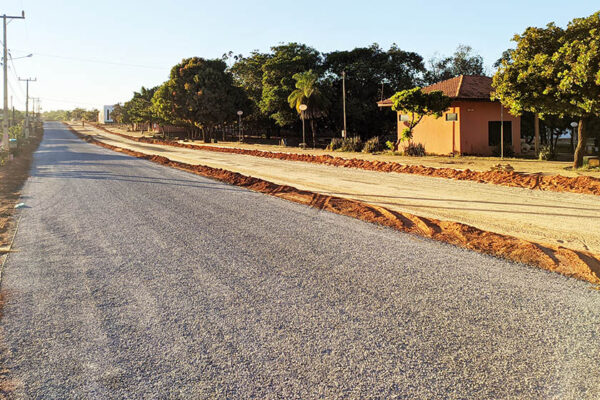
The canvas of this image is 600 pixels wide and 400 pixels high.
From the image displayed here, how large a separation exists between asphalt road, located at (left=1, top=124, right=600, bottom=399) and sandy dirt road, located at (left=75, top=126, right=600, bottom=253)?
1.99 meters

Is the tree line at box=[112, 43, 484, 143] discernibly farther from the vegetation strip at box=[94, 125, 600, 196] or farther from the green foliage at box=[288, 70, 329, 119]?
the vegetation strip at box=[94, 125, 600, 196]

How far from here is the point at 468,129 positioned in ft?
84.7

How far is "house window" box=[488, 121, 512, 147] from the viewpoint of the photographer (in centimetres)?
2647

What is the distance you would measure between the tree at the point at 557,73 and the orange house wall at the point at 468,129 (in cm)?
853

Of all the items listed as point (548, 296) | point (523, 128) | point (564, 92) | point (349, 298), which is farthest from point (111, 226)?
point (523, 128)

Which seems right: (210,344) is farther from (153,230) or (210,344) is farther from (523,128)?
(523,128)

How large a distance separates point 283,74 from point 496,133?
26.4 metres

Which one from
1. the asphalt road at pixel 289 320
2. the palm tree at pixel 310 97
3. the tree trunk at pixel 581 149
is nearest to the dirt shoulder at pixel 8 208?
the asphalt road at pixel 289 320

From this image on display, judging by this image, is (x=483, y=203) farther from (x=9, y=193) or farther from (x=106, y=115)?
(x=106, y=115)

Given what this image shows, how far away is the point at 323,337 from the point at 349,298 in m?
0.99

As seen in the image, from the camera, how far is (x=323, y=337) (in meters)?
4.27

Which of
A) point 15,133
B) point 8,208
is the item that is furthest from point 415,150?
point 15,133

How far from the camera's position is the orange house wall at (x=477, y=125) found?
25.7 meters

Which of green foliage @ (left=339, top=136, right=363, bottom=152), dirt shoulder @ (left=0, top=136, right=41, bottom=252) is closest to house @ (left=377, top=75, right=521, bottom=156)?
green foliage @ (left=339, top=136, right=363, bottom=152)
